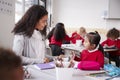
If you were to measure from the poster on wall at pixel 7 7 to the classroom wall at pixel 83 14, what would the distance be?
4271 millimetres

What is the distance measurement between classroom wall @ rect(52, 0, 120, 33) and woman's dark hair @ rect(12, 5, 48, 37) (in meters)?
4.68

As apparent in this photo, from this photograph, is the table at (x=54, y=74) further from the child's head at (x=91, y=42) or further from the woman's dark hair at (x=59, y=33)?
the woman's dark hair at (x=59, y=33)

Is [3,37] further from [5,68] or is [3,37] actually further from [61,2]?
[61,2]

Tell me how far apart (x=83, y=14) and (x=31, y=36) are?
5.15 metres

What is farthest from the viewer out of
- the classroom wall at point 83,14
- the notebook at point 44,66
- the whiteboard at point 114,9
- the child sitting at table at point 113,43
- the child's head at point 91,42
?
the classroom wall at point 83,14

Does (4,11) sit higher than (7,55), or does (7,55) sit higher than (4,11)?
(4,11)

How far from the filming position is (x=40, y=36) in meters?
2.40

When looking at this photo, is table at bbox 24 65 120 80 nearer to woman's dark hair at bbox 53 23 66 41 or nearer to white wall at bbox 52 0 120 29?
woman's dark hair at bbox 53 23 66 41

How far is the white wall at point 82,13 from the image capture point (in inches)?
270

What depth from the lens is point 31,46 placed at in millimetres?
2312

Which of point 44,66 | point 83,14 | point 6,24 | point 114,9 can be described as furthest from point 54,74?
point 83,14

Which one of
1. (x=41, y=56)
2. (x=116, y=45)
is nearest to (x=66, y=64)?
(x=41, y=56)

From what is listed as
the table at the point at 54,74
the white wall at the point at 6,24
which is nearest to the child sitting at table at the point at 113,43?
the white wall at the point at 6,24

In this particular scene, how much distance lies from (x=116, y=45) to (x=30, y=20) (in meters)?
3.28
